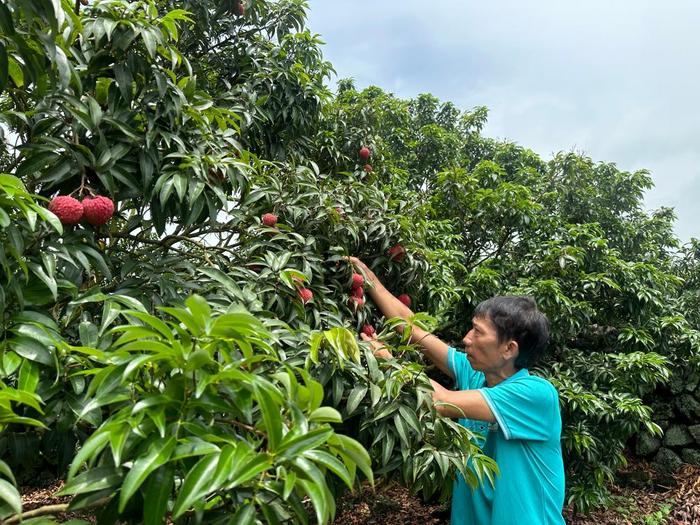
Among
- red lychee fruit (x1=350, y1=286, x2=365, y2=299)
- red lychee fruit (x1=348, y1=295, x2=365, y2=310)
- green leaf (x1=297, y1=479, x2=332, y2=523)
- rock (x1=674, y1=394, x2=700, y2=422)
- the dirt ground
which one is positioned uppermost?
red lychee fruit (x1=350, y1=286, x2=365, y2=299)

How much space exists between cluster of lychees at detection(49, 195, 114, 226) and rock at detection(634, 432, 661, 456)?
6428 mm

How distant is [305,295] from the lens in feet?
5.73

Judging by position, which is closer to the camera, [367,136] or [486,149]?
[367,136]

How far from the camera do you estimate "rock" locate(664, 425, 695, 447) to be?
5.89m

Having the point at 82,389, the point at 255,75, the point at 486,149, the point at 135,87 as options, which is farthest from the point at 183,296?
the point at 486,149

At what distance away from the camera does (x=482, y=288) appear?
3887mm

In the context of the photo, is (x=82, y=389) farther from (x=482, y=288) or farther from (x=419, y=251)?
(x=482, y=288)

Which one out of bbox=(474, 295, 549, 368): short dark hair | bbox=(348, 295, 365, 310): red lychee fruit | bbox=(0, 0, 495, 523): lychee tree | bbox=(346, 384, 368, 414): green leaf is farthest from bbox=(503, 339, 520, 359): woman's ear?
bbox=(346, 384, 368, 414): green leaf

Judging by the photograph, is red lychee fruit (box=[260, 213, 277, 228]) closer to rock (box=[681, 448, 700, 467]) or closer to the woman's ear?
the woman's ear

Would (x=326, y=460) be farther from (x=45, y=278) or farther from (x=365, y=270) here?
(x=365, y=270)

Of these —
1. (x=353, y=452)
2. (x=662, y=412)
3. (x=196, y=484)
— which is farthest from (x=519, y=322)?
(x=662, y=412)

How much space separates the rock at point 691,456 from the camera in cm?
577

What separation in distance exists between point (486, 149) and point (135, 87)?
5877mm

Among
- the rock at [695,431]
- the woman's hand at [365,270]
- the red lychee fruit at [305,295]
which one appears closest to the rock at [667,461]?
the rock at [695,431]
